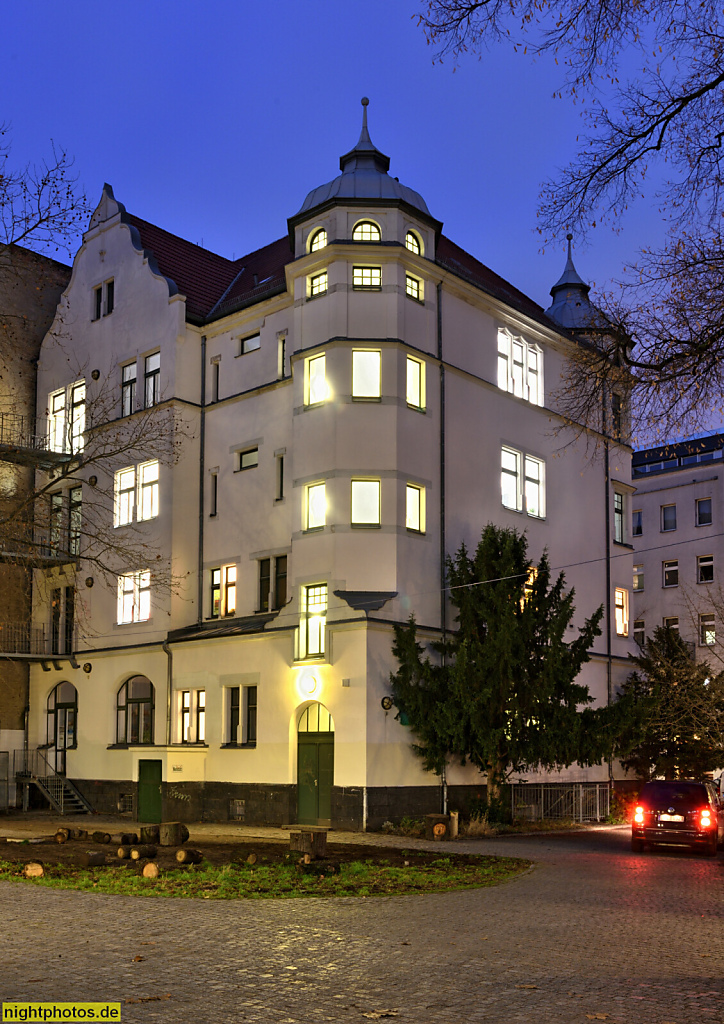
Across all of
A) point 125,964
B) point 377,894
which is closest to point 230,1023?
point 125,964

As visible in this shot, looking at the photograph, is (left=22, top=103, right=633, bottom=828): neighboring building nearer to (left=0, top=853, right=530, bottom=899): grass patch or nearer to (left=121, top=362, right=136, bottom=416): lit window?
(left=121, top=362, right=136, bottom=416): lit window

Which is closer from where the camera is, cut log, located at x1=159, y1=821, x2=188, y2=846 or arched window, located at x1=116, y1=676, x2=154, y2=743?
cut log, located at x1=159, y1=821, x2=188, y2=846

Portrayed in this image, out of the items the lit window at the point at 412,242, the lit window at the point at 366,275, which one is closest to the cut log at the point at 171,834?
the lit window at the point at 366,275

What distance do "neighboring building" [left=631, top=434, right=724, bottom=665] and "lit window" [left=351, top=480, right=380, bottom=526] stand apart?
1223 inches

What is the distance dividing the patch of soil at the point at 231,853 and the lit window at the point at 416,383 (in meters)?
12.9

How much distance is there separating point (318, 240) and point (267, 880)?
69.4 feet

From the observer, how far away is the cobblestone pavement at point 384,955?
843 cm

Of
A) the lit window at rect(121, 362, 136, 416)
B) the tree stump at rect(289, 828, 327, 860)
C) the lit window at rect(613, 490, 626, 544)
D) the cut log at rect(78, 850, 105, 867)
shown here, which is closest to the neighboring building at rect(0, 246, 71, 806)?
the lit window at rect(121, 362, 136, 416)

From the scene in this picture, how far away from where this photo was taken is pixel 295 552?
30938 mm

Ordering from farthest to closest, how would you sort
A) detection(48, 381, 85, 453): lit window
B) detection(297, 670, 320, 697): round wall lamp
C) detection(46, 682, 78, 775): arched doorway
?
detection(48, 381, 85, 453): lit window
detection(46, 682, 78, 775): arched doorway
detection(297, 670, 320, 697): round wall lamp

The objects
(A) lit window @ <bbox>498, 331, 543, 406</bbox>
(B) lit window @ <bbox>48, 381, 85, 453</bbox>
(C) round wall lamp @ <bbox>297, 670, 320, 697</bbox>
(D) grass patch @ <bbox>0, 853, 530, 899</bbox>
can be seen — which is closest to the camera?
(D) grass patch @ <bbox>0, 853, 530, 899</bbox>

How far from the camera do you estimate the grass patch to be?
1502 cm

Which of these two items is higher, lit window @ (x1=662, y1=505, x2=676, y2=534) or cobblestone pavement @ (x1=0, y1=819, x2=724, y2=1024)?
lit window @ (x1=662, y1=505, x2=676, y2=534)

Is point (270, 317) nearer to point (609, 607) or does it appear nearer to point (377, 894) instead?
point (609, 607)
